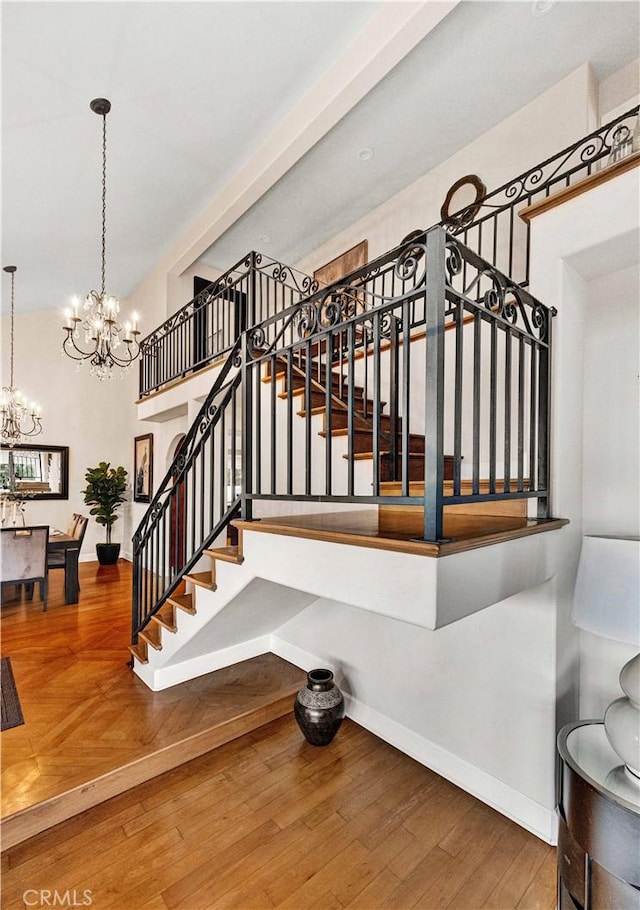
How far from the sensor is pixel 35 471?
7.05 m

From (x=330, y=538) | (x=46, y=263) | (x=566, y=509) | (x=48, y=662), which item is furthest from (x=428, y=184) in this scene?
(x=48, y=662)

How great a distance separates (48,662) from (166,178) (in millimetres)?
4805

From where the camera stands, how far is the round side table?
1.41 m

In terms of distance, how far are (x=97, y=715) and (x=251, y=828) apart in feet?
4.06

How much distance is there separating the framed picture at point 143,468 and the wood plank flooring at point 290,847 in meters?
5.04

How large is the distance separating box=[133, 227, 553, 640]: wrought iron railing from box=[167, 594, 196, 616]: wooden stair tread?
0.10 m

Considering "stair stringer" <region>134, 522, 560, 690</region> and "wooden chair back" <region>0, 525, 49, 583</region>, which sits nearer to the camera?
"stair stringer" <region>134, 522, 560, 690</region>

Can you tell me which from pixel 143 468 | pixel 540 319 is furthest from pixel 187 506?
pixel 143 468

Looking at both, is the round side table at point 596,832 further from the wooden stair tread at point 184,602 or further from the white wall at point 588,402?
the wooden stair tread at point 184,602

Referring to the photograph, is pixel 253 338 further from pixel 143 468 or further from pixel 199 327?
pixel 143 468

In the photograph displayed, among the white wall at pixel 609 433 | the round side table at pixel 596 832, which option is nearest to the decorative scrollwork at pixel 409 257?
the white wall at pixel 609 433

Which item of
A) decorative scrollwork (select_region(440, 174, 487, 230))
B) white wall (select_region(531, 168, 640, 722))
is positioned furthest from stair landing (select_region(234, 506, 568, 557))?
decorative scrollwork (select_region(440, 174, 487, 230))

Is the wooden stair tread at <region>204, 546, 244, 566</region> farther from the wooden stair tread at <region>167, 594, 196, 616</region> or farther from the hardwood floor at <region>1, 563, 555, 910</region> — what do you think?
the hardwood floor at <region>1, 563, 555, 910</region>

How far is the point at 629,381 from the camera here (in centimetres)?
205
